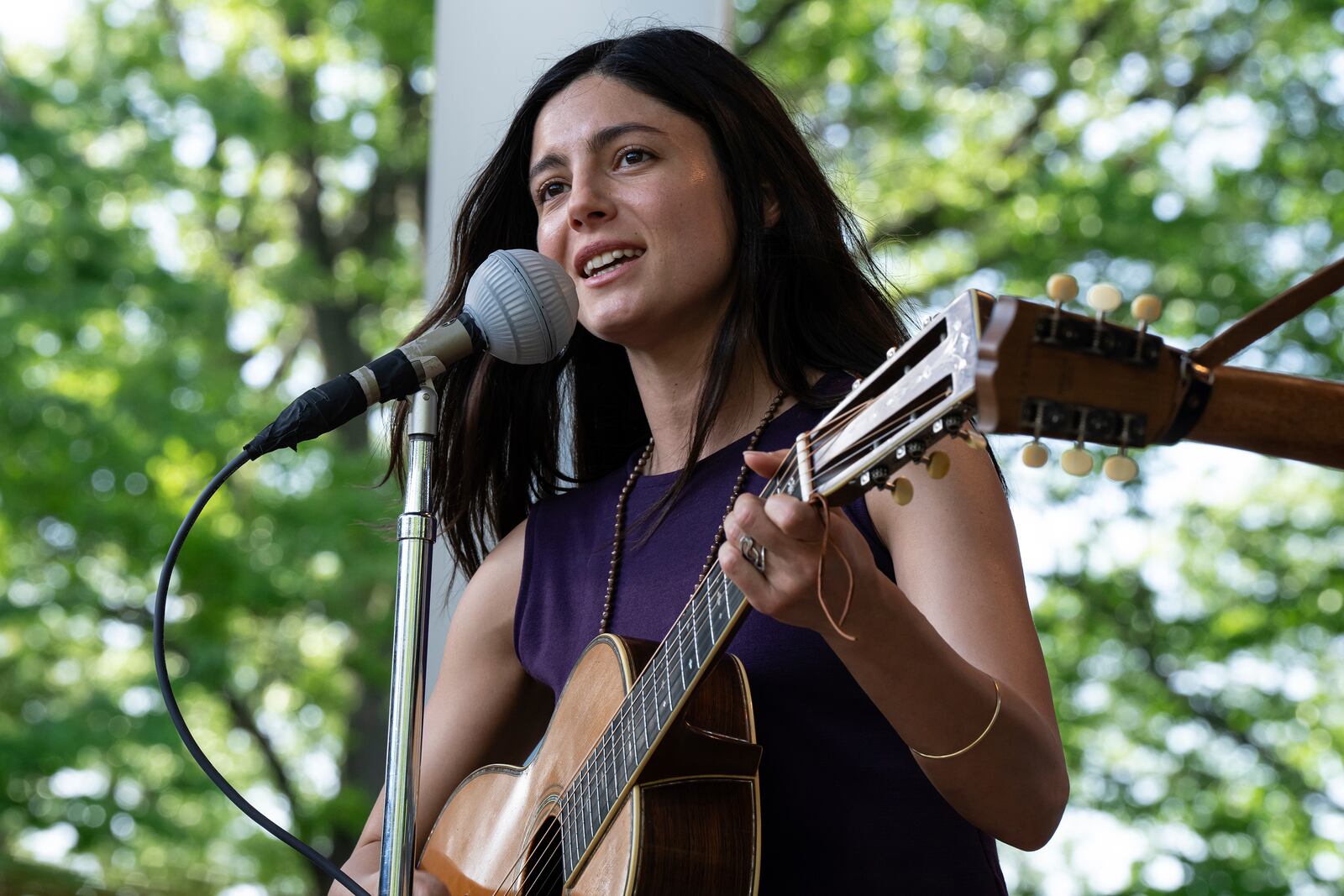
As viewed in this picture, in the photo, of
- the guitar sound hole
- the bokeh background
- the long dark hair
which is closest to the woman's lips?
the long dark hair

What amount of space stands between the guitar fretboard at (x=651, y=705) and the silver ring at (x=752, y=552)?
0.33ft

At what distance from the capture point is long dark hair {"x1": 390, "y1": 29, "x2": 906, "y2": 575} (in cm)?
241

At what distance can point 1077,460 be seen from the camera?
3.84ft

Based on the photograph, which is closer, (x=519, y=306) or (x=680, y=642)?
(x=680, y=642)

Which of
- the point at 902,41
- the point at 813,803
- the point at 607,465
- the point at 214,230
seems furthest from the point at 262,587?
the point at 813,803

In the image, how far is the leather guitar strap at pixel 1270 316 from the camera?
114 cm

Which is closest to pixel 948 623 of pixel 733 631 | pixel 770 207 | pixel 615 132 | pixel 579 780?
pixel 733 631

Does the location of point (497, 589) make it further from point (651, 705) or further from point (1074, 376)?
point (1074, 376)

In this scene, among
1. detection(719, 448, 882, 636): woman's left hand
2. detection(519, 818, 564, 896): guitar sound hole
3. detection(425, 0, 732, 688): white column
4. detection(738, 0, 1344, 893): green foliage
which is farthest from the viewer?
detection(738, 0, 1344, 893): green foliage

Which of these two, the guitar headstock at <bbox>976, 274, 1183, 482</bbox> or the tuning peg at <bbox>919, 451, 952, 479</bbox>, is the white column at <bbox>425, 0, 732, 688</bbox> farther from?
the guitar headstock at <bbox>976, 274, 1183, 482</bbox>

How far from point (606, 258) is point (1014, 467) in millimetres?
5655

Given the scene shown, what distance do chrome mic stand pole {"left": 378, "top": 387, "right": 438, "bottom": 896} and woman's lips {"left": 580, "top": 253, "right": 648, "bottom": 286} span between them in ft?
2.04

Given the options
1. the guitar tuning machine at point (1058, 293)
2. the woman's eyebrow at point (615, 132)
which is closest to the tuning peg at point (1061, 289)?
the guitar tuning machine at point (1058, 293)

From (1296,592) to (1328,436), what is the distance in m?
8.64
